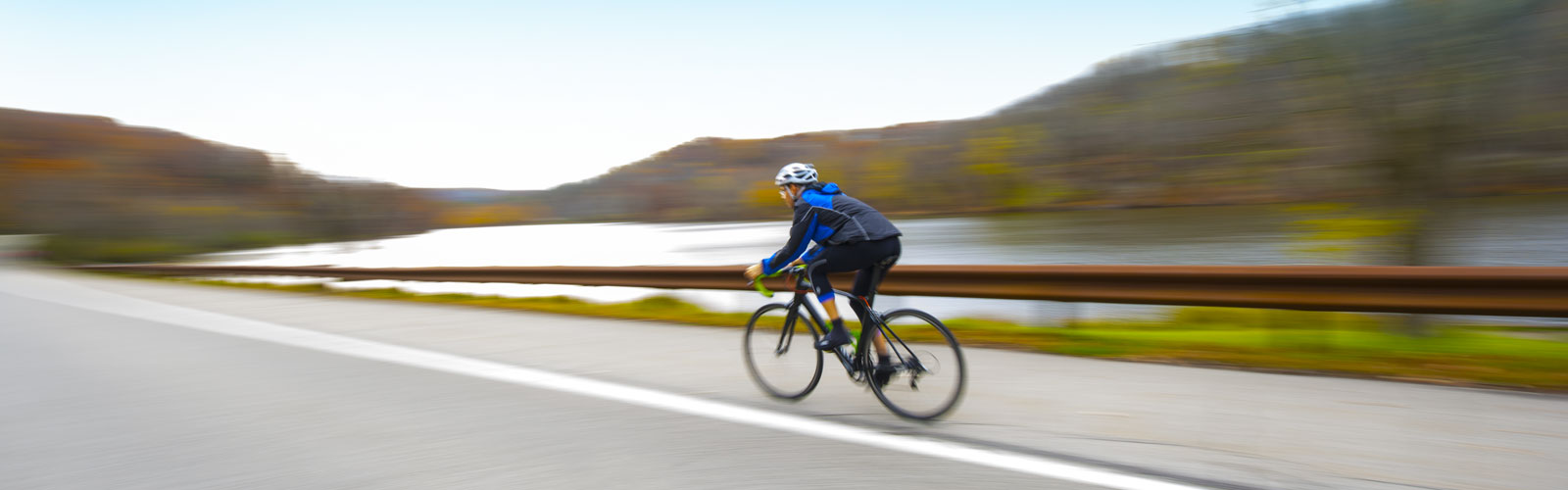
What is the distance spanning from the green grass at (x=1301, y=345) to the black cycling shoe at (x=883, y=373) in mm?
2131

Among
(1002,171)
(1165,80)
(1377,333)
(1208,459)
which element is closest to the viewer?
(1208,459)

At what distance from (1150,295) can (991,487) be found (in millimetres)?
3452

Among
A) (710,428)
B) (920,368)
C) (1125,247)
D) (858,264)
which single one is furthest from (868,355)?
(1125,247)

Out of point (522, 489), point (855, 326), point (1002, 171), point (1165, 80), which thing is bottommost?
point (522, 489)

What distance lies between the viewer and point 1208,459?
11.4 feet

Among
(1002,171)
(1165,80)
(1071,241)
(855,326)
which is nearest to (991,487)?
(855,326)

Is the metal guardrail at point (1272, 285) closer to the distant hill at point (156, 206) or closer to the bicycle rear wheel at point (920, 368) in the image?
the bicycle rear wheel at point (920, 368)

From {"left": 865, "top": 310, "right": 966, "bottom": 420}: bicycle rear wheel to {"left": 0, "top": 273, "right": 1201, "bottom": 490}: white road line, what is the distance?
26cm

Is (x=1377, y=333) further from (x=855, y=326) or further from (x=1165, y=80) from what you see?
(x=855, y=326)

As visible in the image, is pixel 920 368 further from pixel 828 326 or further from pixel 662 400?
pixel 662 400

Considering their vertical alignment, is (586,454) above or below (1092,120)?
below

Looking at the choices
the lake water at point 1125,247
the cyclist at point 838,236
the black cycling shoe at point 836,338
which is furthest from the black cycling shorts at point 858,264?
the lake water at point 1125,247

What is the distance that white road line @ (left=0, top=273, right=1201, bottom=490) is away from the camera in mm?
3395

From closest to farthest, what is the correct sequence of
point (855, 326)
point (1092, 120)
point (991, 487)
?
point (991, 487)
point (855, 326)
point (1092, 120)
